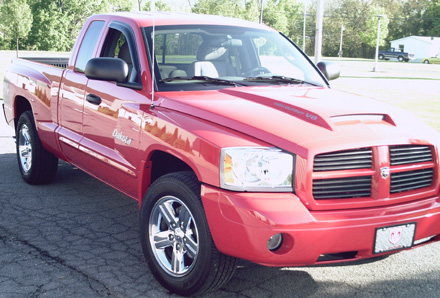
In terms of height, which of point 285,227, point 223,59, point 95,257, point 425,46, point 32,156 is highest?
point 223,59

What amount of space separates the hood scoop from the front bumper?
23.4 inches

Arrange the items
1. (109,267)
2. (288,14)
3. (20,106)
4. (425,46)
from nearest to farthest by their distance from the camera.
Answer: (109,267) → (20,106) → (425,46) → (288,14)

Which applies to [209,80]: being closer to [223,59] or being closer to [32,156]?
[223,59]

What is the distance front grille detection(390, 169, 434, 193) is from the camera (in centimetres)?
360

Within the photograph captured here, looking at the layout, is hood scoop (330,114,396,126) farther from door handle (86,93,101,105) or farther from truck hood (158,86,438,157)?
door handle (86,93,101,105)

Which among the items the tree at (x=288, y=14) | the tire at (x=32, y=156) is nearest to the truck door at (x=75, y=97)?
the tire at (x=32, y=156)

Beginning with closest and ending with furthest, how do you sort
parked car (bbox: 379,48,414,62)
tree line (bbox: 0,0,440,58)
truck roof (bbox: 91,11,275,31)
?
truck roof (bbox: 91,11,275,31) → parked car (bbox: 379,48,414,62) → tree line (bbox: 0,0,440,58)

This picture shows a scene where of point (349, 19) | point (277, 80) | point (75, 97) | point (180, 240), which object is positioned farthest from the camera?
point (349, 19)

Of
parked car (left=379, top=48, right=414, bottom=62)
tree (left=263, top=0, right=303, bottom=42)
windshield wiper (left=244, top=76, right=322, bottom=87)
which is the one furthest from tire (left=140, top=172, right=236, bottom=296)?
tree (left=263, top=0, right=303, bottom=42)

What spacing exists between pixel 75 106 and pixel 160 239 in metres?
1.86

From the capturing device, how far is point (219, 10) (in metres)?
61.9

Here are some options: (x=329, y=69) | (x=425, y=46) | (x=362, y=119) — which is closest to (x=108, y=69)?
(x=362, y=119)

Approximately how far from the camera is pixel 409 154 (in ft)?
12.1

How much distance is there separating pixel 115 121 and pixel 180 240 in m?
1.21
